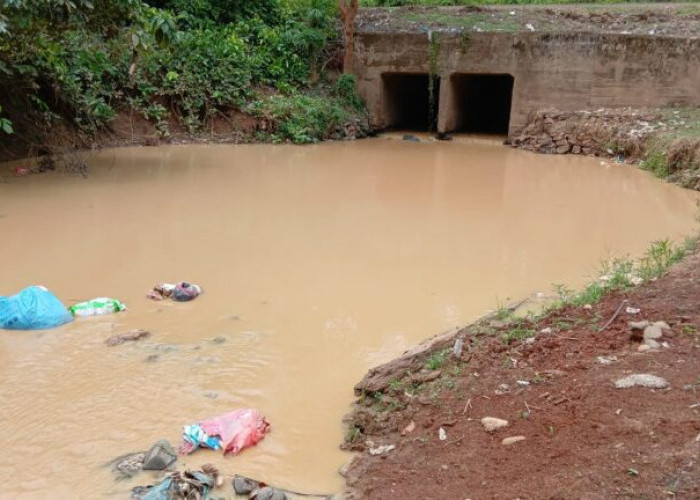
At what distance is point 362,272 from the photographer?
6.19 m

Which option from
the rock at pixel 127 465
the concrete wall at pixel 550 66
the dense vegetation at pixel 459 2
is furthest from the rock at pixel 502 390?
the dense vegetation at pixel 459 2

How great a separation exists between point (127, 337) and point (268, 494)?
7.10ft

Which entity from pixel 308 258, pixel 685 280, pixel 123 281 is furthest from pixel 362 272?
pixel 685 280

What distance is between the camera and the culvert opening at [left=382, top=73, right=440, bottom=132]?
1648 centimetres

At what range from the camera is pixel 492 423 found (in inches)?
117

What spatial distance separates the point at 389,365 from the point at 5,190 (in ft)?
24.3

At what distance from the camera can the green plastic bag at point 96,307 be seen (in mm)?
5105

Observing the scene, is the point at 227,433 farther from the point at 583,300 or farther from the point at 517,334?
the point at 583,300

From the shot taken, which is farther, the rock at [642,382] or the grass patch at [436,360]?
the grass patch at [436,360]

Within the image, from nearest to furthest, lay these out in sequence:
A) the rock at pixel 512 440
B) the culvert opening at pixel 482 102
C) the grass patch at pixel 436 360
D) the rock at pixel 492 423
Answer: the rock at pixel 512 440, the rock at pixel 492 423, the grass patch at pixel 436 360, the culvert opening at pixel 482 102

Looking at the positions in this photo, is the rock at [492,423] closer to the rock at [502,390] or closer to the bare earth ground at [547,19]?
the rock at [502,390]

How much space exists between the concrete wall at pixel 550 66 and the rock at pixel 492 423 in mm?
12335

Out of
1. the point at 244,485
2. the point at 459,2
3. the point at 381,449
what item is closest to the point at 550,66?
the point at 459,2

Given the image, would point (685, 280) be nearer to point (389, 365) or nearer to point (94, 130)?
point (389, 365)
